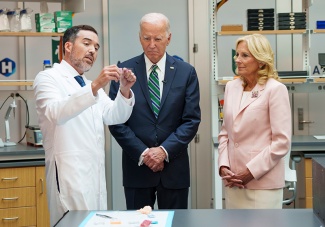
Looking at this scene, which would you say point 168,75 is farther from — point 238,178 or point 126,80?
point 238,178

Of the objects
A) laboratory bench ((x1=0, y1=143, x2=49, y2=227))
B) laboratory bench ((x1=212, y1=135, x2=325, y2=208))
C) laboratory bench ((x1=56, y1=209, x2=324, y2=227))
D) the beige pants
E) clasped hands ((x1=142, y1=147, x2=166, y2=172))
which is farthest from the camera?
laboratory bench ((x1=212, y1=135, x2=325, y2=208))

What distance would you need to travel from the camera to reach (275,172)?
318cm

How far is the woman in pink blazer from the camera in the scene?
10.3 feet

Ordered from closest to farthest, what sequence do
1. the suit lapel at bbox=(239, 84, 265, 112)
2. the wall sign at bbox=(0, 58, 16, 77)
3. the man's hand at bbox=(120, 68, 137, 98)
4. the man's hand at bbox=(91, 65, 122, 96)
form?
the man's hand at bbox=(91, 65, 122, 96) < the man's hand at bbox=(120, 68, 137, 98) < the suit lapel at bbox=(239, 84, 265, 112) < the wall sign at bbox=(0, 58, 16, 77)

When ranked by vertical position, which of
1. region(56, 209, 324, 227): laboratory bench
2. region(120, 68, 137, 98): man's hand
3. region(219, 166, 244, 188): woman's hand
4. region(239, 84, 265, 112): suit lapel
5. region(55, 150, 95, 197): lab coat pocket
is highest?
region(120, 68, 137, 98): man's hand

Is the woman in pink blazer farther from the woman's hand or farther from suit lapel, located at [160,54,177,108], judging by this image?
suit lapel, located at [160,54,177,108]

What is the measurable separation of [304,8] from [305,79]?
61cm

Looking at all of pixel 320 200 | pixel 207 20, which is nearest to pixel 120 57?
pixel 207 20

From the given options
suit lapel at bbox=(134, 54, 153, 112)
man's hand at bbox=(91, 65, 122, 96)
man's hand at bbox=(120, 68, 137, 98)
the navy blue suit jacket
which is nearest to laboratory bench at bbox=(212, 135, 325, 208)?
the navy blue suit jacket

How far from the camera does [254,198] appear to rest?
3.12 m

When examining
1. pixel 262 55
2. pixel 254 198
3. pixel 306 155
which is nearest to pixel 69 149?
pixel 254 198

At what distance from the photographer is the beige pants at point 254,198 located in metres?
3.10

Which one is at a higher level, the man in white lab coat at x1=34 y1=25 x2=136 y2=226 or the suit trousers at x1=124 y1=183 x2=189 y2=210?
the man in white lab coat at x1=34 y1=25 x2=136 y2=226

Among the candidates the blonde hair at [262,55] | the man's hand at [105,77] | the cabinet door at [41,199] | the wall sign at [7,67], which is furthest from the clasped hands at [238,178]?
the wall sign at [7,67]
